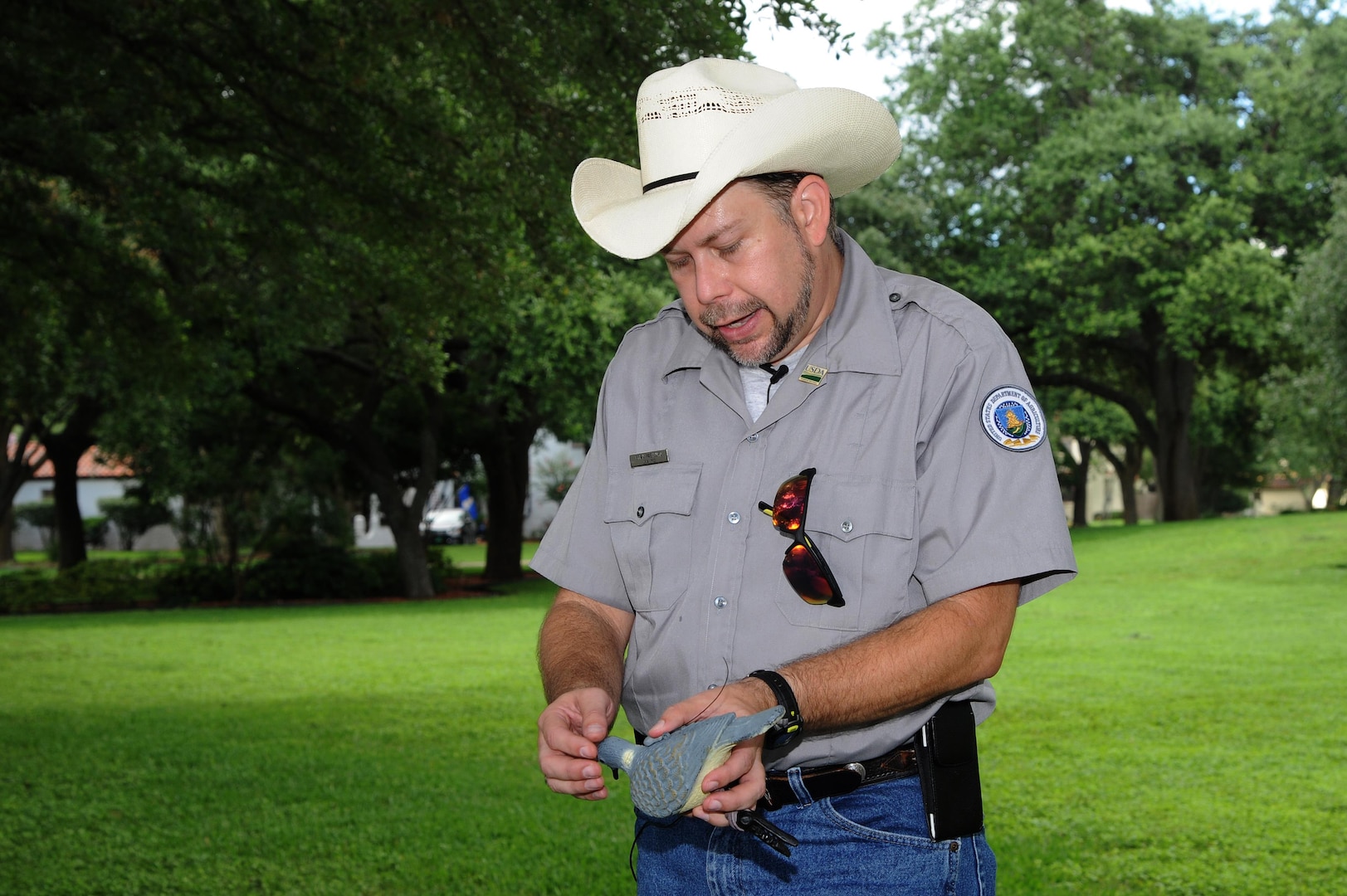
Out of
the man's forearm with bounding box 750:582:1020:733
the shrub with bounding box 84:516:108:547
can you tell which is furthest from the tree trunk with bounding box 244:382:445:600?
the shrub with bounding box 84:516:108:547

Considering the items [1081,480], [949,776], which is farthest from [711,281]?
[1081,480]

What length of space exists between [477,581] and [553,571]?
2955 centimetres

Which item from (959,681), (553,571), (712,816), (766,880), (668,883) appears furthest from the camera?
(553,571)

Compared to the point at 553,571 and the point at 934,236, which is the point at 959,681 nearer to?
the point at 553,571

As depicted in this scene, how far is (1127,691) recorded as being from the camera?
39.9 ft

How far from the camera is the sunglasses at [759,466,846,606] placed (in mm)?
2320

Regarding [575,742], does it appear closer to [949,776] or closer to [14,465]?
[949,776]

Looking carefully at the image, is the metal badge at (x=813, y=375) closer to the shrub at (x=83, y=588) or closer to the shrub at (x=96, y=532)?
the shrub at (x=83, y=588)

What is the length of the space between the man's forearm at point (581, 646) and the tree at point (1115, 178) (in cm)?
3114

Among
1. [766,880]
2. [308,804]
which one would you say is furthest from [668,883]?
[308,804]

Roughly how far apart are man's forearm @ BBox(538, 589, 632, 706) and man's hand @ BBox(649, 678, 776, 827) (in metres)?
0.40

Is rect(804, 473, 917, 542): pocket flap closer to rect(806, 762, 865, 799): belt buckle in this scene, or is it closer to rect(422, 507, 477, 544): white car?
rect(806, 762, 865, 799): belt buckle

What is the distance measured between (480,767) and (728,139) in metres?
7.73

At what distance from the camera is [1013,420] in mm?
2334
